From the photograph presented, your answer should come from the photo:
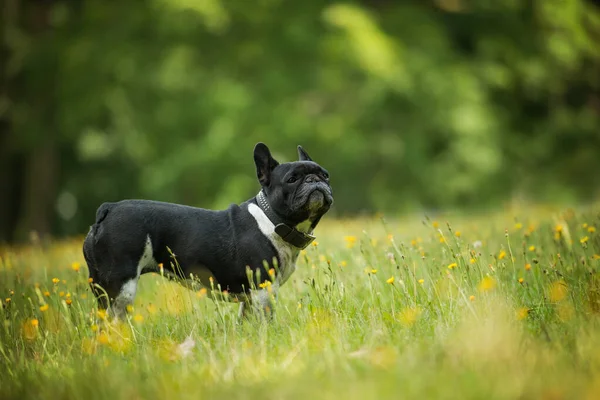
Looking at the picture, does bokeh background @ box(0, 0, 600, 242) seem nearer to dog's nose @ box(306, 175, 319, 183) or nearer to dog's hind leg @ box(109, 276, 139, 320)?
dog's nose @ box(306, 175, 319, 183)

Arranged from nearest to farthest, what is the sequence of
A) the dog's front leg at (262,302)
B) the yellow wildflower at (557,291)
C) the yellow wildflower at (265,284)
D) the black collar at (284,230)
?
the yellow wildflower at (557,291) → the yellow wildflower at (265,284) → the dog's front leg at (262,302) → the black collar at (284,230)

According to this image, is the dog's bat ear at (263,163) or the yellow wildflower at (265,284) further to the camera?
the dog's bat ear at (263,163)

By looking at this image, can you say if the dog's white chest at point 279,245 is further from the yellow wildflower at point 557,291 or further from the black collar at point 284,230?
the yellow wildflower at point 557,291

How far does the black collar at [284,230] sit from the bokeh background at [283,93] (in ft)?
33.5

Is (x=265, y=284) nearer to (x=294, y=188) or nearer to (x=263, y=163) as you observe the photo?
(x=294, y=188)

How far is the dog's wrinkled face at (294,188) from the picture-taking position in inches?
179

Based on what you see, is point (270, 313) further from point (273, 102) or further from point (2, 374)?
point (273, 102)

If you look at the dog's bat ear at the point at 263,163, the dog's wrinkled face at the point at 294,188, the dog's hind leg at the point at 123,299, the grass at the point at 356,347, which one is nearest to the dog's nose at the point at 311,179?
the dog's wrinkled face at the point at 294,188

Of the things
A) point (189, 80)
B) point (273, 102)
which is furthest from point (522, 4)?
point (189, 80)

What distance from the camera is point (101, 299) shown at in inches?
187

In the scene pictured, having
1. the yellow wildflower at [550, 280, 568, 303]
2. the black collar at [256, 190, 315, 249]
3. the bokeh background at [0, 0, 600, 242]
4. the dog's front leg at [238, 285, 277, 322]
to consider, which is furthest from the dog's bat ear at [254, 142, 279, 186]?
the bokeh background at [0, 0, 600, 242]

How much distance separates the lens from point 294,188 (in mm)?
4637

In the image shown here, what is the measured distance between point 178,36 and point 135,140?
3440mm

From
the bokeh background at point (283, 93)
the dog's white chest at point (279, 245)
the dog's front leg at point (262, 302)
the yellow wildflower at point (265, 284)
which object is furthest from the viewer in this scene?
the bokeh background at point (283, 93)
